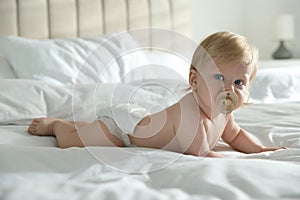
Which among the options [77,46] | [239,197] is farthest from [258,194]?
[77,46]

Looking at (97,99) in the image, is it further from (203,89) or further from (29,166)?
(29,166)

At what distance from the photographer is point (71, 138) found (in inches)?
55.7

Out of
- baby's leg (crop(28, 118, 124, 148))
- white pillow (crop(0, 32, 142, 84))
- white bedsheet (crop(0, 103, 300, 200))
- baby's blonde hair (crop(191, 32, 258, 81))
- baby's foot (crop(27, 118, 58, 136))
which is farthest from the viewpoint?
white pillow (crop(0, 32, 142, 84))

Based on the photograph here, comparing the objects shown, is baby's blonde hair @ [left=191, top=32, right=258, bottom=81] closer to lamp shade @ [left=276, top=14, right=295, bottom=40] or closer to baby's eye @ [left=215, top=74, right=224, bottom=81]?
baby's eye @ [left=215, top=74, right=224, bottom=81]

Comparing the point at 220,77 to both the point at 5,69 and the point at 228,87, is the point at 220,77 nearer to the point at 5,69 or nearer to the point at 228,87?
the point at 228,87

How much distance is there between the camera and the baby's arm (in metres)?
1.39

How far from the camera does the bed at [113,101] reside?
90 centimetres

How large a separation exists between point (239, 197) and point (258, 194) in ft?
0.13

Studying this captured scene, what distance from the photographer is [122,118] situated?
1.43 meters

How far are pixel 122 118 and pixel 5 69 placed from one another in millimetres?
1019

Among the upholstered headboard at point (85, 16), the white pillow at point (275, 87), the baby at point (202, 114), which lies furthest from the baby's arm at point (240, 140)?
the upholstered headboard at point (85, 16)

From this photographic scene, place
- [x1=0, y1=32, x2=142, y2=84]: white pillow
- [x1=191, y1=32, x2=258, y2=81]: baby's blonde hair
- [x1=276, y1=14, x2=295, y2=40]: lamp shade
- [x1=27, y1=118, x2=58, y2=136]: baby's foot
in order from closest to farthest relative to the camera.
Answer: [x1=191, y1=32, x2=258, y2=81]: baby's blonde hair → [x1=27, y1=118, x2=58, y2=136]: baby's foot → [x1=0, y1=32, x2=142, y2=84]: white pillow → [x1=276, y1=14, x2=295, y2=40]: lamp shade

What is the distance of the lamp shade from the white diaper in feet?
7.30

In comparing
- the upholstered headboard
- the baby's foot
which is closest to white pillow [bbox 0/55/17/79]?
the upholstered headboard
